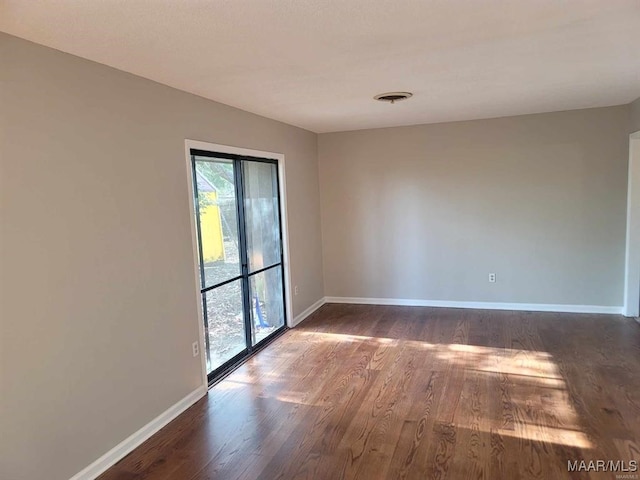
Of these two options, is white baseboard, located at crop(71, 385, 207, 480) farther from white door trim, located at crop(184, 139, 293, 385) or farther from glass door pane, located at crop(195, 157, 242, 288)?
glass door pane, located at crop(195, 157, 242, 288)

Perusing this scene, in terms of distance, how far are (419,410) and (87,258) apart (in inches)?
91.2

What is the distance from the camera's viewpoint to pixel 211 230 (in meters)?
3.63

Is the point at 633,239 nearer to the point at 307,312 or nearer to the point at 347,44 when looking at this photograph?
the point at 307,312

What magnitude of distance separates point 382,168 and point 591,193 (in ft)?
7.71

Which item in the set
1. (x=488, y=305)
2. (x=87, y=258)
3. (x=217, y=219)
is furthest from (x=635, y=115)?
(x=87, y=258)

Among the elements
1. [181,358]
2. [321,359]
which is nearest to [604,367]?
[321,359]

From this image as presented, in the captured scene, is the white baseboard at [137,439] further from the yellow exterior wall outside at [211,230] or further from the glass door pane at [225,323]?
the yellow exterior wall outside at [211,230]

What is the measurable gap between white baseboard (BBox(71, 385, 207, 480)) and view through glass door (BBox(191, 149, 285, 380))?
1.36 feet

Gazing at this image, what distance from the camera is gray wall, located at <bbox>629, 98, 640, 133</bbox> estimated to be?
168 inches

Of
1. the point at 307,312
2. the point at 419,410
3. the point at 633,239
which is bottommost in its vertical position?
the point at 419,410

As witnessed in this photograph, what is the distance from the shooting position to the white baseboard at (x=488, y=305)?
4961mm

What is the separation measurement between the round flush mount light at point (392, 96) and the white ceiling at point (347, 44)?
79 mm

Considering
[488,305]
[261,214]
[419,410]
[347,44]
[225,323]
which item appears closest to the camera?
[347,44]

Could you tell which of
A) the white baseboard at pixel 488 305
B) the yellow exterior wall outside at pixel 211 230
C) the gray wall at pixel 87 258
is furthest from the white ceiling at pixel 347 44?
the white baseboard at pixel 488 305
